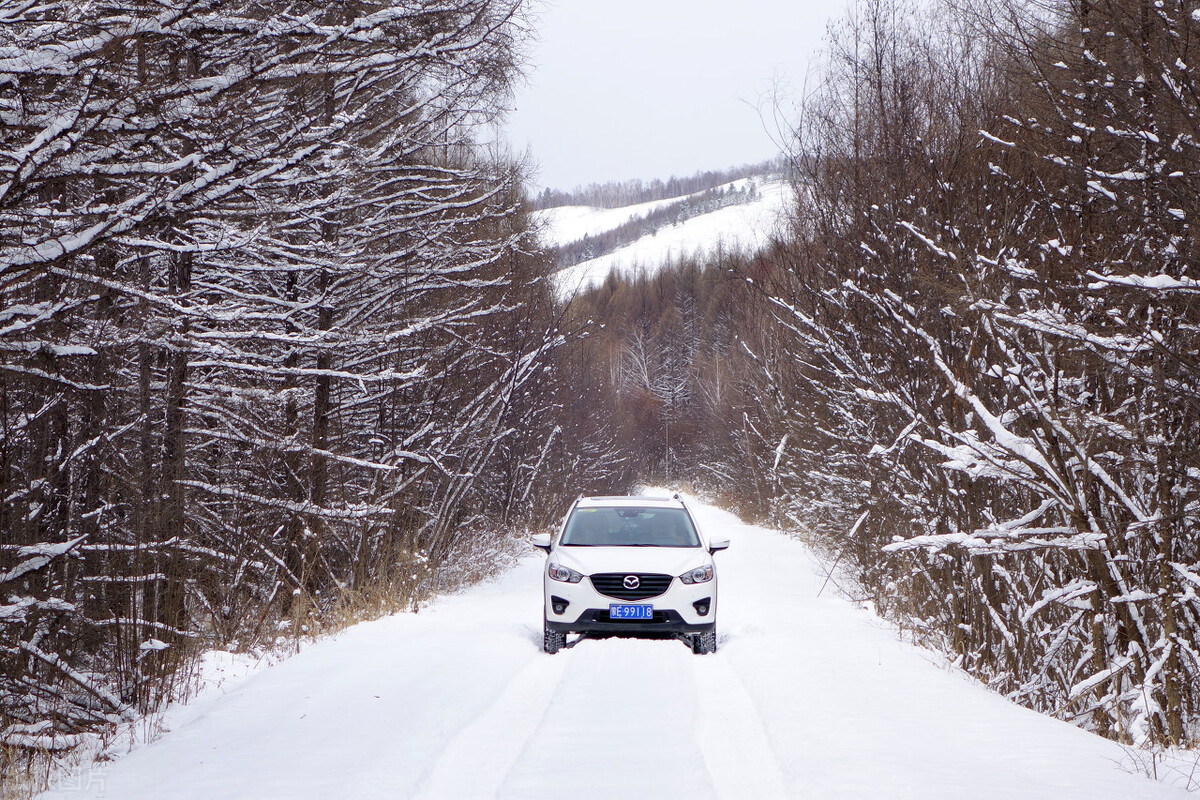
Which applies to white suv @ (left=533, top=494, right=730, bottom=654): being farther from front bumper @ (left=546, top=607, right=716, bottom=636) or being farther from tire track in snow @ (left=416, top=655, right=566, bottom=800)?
tire track in snow @ (left=416, top=655, right=566, bottom=800)

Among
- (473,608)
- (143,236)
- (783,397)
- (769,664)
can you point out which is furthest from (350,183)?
(783,397)

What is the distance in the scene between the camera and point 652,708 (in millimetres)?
7273

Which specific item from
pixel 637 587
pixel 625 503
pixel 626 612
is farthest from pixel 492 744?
pixel 625 503

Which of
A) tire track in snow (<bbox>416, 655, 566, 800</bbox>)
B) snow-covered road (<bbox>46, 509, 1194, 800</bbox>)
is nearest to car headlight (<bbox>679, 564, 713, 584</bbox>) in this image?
snow-covered road (<bbox>46, 509, 1194, 800</bbox>)

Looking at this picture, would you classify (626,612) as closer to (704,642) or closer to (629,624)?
(629,624)

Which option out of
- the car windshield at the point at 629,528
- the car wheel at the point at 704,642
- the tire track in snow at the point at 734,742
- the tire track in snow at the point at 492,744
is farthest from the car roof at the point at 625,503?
the tire track in snow at the point at 492,744

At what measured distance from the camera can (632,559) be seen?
10.2m

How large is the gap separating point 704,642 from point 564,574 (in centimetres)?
160

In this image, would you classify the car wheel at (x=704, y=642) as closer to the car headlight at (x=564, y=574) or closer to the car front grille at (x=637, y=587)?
the car front grille at (x=637, y=587)

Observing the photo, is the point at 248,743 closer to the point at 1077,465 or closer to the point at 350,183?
the point at 1077,465

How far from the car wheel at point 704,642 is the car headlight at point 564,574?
1.38 m

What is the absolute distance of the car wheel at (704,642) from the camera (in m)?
9.96

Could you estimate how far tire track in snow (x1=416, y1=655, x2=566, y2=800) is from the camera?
17.4 feet

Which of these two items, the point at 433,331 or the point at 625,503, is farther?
the point at 433,331
